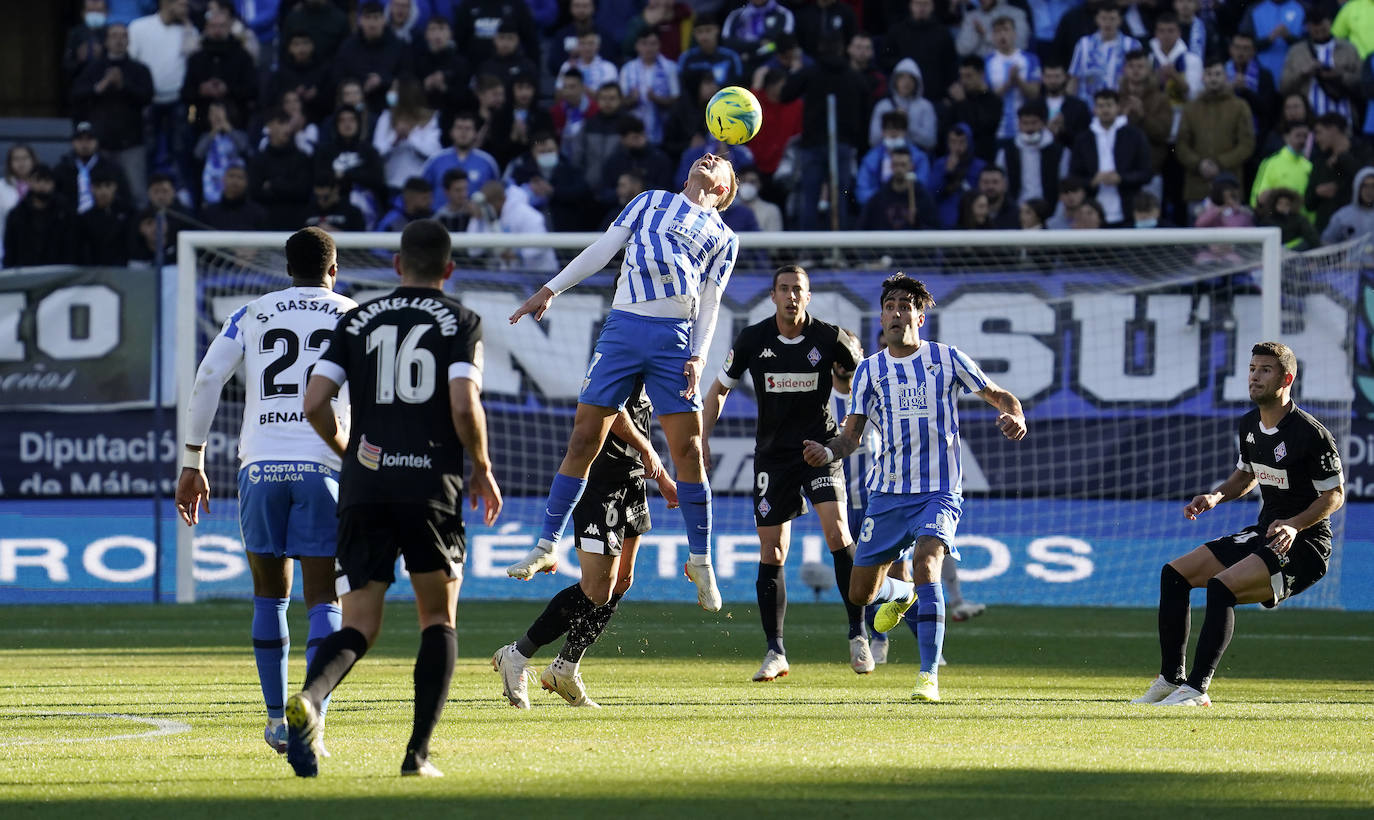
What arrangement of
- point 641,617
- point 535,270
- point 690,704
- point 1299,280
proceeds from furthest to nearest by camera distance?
1. point 535,270
2. point 1299,280
3. point 641,617
4. point 690,704

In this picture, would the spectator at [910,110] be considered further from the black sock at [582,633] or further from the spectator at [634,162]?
the black sock at [582,633]

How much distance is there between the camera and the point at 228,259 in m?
16.4

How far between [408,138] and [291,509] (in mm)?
12312

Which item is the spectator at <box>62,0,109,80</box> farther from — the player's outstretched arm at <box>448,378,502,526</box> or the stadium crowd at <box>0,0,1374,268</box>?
the player's outstretched arm at <box>448,378,502,526</box>

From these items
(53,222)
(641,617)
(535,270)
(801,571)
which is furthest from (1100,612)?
(53,222)

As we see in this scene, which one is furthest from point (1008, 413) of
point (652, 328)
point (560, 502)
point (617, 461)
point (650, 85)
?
point (650, 85)

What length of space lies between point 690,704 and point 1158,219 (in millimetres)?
10240

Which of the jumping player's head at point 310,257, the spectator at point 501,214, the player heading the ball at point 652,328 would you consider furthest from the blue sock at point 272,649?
the spectator at point 501,214

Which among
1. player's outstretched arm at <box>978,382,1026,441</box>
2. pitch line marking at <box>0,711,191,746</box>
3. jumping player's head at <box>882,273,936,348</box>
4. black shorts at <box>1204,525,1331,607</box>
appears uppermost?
jumping player's head at <box>882,273,936,348</box>

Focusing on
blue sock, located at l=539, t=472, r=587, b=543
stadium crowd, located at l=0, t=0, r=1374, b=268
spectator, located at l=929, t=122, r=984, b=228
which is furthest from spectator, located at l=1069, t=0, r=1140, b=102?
blue sock, located at l=539, t=472, r=587, b=543

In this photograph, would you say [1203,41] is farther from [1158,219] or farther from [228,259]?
[228,259]

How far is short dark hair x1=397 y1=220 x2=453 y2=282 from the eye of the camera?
21.0 ft

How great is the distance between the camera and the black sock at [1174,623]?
928 cm

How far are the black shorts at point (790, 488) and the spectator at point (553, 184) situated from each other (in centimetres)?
778
